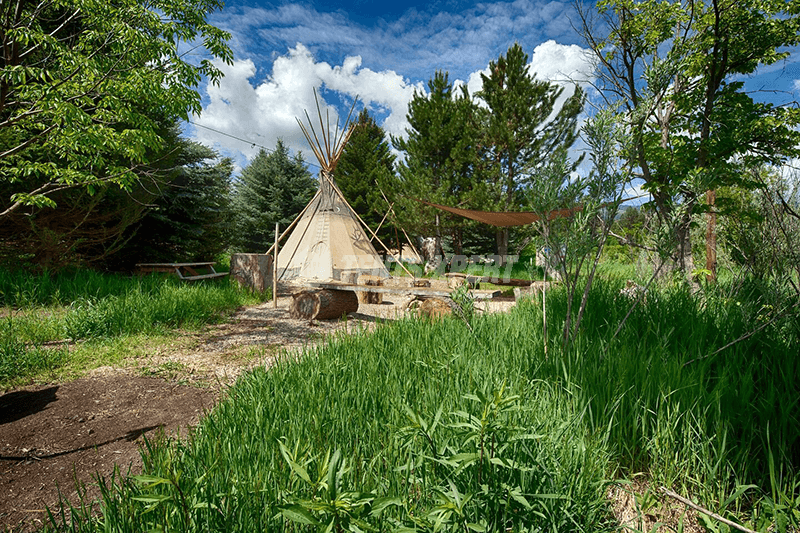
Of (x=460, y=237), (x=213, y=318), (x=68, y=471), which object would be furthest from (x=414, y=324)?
(x=460, y=237)

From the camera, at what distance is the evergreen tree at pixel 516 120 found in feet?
38.5

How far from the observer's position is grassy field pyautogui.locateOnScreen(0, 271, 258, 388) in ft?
10.6

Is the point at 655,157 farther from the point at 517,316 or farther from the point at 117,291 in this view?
the point at 117,291

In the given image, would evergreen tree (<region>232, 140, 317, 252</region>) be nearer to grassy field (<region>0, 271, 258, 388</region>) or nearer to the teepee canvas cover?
the teepee canvas cover

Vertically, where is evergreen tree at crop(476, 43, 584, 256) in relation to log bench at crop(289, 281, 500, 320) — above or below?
above

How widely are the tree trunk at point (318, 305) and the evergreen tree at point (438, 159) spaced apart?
6.68 m

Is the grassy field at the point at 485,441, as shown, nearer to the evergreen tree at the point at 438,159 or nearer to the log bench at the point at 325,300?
the log bench at the point at 325,300

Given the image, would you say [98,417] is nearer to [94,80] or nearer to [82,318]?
[82,318]

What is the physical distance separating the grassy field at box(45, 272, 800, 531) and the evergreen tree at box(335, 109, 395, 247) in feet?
50.3

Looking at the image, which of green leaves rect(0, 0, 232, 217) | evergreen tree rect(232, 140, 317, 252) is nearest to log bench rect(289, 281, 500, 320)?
green leaves rect(0, 0, 232, 217)

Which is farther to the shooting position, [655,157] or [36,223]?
[36,223]

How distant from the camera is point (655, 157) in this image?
555 cm

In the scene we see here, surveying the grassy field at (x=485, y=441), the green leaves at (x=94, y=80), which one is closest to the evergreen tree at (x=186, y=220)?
the green leaves at (x=94, y=80)

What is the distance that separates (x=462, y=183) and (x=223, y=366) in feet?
37.6
